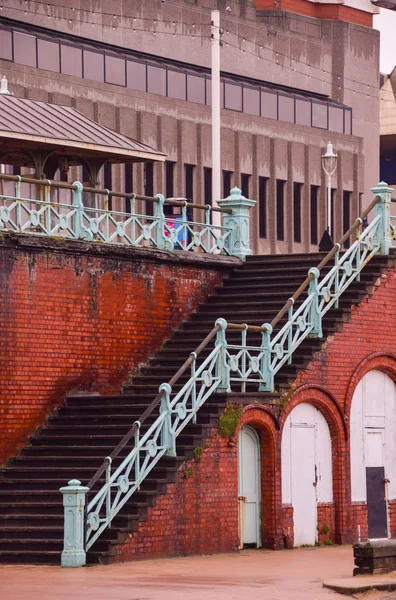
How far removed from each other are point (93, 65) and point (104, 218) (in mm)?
25680

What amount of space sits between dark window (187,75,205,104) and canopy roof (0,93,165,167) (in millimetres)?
27695

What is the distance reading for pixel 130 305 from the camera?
2853 cm

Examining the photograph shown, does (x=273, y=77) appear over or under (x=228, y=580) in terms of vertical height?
over

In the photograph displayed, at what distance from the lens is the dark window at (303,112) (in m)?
64.4

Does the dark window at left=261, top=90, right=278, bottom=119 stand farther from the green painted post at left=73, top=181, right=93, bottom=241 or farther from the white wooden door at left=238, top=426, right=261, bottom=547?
the white wooden door at left=238, top=426, right=261, bottom=547

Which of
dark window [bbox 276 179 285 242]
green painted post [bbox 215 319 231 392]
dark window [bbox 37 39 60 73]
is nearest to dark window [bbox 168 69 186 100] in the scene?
dark window [bbox 37 39 60 73]

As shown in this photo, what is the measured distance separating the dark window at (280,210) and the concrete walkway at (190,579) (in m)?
37.1

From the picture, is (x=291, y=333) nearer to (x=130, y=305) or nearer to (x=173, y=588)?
(x=130, y=305)

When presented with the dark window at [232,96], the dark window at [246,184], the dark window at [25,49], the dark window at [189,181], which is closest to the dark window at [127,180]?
the dark window at [189,181]

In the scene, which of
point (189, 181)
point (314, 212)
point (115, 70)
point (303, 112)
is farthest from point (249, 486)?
point (303, 112)

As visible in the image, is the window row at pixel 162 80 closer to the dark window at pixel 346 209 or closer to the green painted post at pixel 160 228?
the dark window at pixel 346 209

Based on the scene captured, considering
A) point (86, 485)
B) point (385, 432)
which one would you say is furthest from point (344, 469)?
point (86, 485)

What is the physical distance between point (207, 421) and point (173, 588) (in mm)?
5757

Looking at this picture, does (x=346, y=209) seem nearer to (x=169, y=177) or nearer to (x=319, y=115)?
(x=319, y=115)
